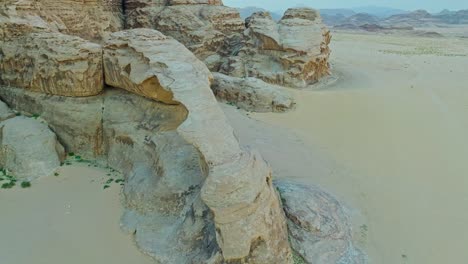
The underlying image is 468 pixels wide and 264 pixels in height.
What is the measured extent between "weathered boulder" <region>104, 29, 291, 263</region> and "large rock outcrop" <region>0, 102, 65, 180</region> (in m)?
1.89

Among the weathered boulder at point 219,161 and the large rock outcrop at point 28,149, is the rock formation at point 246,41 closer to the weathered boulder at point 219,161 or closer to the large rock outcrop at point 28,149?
the weathered boulder at point 219,161

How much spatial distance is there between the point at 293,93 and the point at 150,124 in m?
6.51

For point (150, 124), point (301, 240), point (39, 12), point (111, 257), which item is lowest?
point (111, 257)

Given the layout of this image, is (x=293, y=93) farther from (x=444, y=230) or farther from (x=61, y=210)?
(x=61, y=210)

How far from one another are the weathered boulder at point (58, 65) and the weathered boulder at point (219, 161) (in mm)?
708

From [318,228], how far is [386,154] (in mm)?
3748

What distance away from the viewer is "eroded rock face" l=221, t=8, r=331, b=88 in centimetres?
1374

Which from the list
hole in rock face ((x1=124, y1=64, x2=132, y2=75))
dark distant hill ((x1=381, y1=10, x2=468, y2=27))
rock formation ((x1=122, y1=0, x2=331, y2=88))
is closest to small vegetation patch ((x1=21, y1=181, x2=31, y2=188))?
hole in rock face ((x1=124, y1=64, x2=132, y2=75))

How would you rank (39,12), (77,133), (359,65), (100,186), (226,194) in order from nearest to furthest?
1. (226,194)
2. (100,186)
3. (77,133)
4. (39,12)
5. (359,65)

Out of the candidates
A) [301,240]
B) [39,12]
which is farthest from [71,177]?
[39,12]

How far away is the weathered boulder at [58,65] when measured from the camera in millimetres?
7434

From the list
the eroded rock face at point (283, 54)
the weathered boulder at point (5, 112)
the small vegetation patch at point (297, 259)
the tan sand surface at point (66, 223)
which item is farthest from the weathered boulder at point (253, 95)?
the small vegetation patch at point (297, 259)

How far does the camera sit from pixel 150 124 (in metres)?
7.06

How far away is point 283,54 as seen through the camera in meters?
13.9
